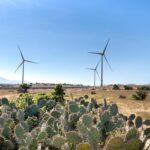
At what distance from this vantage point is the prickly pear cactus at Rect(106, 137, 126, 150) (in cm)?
656

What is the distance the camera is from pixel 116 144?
21.6ft

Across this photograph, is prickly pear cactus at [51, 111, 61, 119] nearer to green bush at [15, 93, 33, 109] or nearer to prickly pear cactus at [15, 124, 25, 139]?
prickly pear cactus at [15, 124, 25, 139]

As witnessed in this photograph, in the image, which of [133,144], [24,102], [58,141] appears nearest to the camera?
[133,144]

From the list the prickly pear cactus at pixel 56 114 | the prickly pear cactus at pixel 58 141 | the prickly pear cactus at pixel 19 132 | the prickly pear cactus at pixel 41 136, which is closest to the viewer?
the prickly pear cactus at pixel 58 141

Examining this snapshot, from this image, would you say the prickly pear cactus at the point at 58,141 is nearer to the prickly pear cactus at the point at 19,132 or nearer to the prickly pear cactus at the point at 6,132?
the prickly pear cactus at the point at 19,132

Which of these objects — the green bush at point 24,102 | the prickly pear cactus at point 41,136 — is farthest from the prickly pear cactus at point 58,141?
the green bush at point 24,102

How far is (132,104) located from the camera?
47.3 meters

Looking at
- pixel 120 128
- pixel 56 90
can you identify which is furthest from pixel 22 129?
pixel 56 90

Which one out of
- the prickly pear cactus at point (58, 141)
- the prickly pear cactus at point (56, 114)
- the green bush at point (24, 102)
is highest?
the green bush at point (24, 102)

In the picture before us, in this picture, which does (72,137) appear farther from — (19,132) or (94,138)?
(19,132)

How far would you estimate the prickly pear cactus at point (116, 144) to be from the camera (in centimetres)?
656

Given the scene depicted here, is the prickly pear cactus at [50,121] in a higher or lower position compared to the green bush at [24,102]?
lower

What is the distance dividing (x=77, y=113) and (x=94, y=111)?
6.95ft

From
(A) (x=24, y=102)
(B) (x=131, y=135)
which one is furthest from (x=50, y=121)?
(A) (x=24, y=102)
